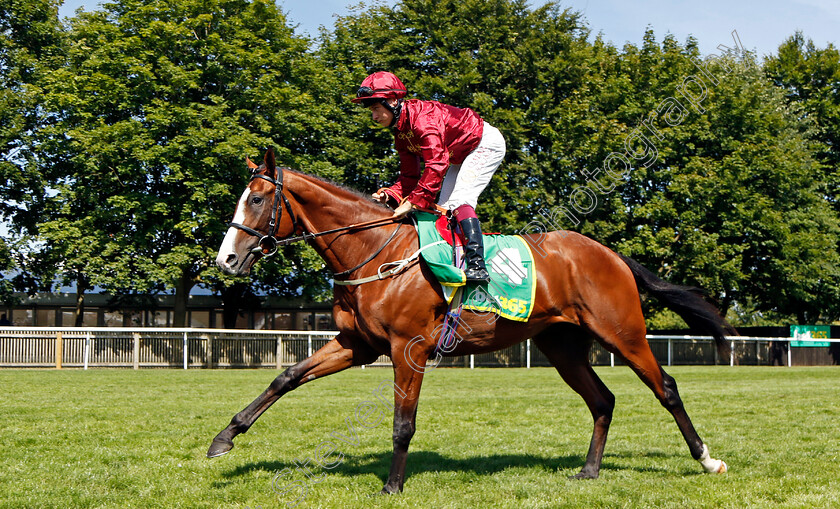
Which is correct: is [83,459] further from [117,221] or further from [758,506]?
[117,221]

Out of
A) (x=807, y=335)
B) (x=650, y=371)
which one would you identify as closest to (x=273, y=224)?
(x=650, y=371)

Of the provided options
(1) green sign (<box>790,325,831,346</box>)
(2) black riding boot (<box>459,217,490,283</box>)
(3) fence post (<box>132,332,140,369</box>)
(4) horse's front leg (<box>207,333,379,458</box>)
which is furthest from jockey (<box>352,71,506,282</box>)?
(1) green sign (<box>790,325,831,346</box>)

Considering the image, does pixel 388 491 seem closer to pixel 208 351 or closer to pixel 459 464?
pixel 459 464

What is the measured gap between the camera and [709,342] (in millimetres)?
31344

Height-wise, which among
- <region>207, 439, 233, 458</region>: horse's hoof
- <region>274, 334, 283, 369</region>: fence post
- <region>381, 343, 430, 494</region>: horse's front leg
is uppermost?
<region>381, 343, 430, 494</region>: horse's front leg

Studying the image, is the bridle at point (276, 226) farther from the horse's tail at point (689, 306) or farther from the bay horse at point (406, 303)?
the horse's tail at point (689, 306)

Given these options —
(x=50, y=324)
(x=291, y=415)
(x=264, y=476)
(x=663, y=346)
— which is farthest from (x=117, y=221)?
(x=264, y=476)

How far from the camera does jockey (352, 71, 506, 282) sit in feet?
19.9

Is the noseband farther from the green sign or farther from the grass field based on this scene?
the green sign

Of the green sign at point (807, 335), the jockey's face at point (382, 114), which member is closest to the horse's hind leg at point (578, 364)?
the jockey's face at point (382, 114)

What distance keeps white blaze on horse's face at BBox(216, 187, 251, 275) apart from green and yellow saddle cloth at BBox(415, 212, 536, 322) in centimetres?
137

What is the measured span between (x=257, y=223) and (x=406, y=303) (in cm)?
127

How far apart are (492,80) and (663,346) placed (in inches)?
485

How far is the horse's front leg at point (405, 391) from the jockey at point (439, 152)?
74 cm
